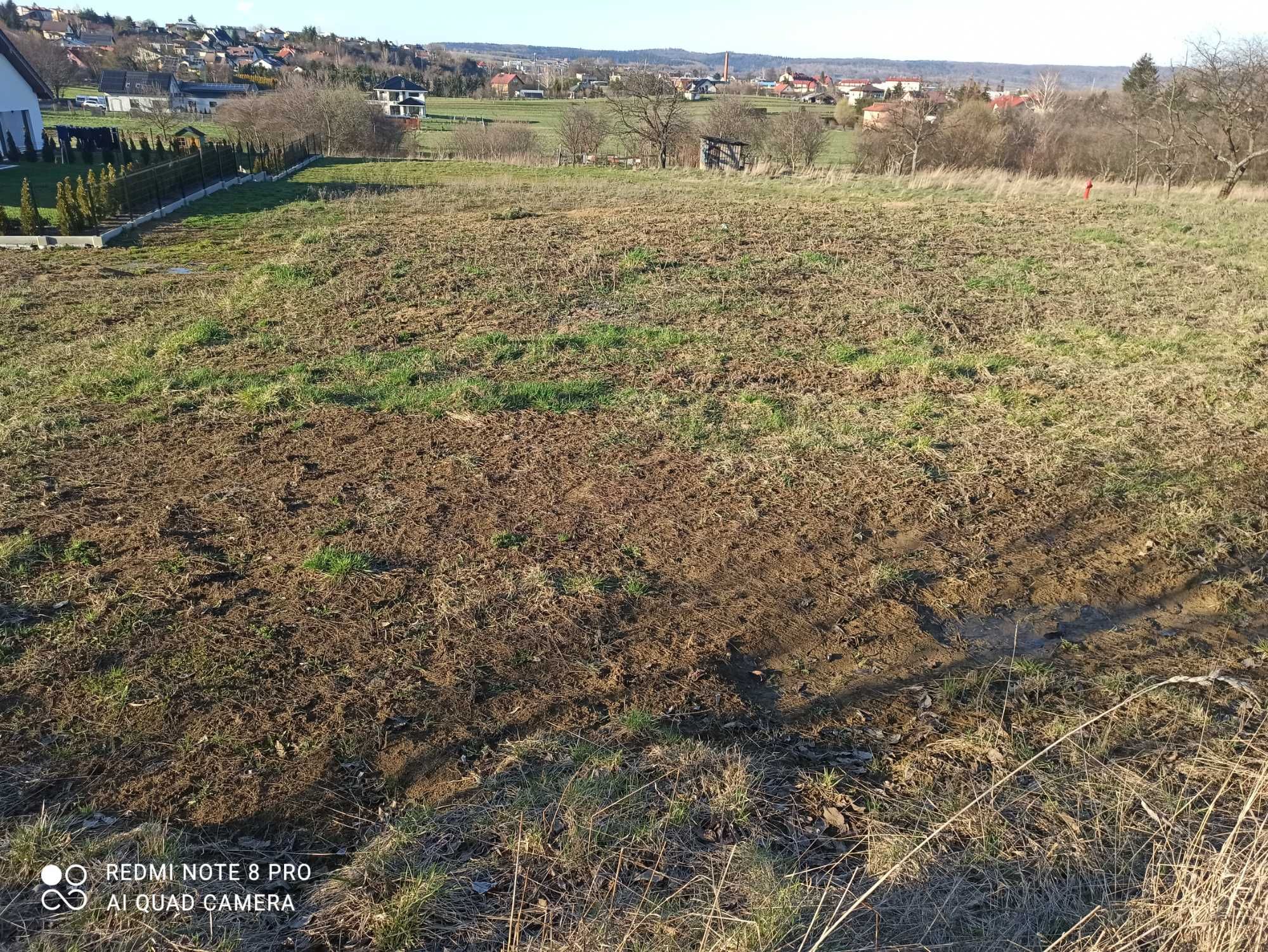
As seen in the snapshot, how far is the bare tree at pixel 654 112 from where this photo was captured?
108 ft

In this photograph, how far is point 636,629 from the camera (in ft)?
13.3

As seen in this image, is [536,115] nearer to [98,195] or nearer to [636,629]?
[98,195]

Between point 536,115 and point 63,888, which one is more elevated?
point 536,115

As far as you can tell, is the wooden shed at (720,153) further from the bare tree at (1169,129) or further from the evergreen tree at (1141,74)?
the evergreen tree at (1141,74)

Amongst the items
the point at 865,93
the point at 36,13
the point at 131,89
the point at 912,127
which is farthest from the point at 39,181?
the point at 36,13

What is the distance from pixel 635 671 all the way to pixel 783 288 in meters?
8.27

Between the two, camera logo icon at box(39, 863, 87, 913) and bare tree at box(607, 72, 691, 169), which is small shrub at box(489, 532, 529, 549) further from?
bare tree at box(607, 72, 691, 169)

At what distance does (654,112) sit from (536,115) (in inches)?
1296

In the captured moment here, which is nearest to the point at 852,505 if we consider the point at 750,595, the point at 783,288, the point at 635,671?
the point at 750,595

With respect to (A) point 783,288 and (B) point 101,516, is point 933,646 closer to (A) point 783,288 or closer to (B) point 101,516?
(B) point 101,516

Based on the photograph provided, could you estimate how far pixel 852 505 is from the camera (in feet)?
17.5

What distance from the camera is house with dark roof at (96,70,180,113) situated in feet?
204

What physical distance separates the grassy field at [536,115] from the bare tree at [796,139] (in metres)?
3.10

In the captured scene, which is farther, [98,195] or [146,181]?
[146,181]
